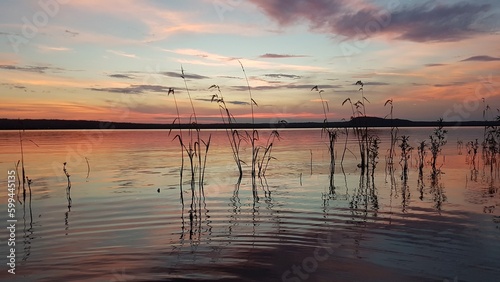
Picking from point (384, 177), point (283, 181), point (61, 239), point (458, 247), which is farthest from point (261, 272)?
point (384, 177)

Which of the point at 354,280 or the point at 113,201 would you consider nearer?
the point at 354,280

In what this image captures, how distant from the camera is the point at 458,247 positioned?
8547 millimetres

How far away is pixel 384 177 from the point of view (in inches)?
786

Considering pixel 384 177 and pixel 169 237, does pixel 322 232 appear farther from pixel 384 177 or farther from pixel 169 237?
pixel 384 177

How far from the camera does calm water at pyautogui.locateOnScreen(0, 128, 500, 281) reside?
7.45 metres

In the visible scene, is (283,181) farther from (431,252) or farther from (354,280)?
(354,280)

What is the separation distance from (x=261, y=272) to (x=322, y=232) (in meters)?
2.96

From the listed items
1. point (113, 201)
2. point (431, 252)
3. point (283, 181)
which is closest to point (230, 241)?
point (431, 252)

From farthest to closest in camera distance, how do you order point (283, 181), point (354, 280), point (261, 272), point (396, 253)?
point (283, 181), point (396, 253), point (261, 272), point (354, 280)

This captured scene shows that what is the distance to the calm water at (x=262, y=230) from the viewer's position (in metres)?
7.45

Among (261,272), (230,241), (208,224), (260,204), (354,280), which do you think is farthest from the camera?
(260,204)

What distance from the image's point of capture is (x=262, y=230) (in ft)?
34.0

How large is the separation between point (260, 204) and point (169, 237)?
4.53 metres

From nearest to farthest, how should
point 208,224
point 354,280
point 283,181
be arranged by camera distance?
point 354,280 → point 208,224 → point 283,181
